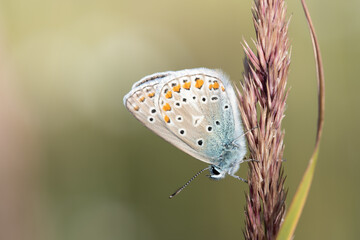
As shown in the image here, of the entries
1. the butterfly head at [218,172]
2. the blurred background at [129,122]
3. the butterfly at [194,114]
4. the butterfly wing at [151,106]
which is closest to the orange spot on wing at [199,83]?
the butterfly at [194,114]

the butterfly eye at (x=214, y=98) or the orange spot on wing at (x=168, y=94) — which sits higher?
the orange spot on wing at (x=168, y=94)

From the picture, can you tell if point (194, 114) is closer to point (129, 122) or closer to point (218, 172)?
point (218, 172)

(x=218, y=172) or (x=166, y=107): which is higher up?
(x=166, y=107)

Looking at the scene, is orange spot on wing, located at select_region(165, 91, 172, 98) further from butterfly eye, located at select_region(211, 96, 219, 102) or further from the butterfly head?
the butterfly head

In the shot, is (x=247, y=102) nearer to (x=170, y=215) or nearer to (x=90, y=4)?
(x=170, y=215)

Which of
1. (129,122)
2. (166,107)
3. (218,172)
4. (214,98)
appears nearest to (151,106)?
(166,107)

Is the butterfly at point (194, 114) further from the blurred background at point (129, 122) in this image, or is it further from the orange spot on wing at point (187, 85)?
the blurred background at point (129, 122)

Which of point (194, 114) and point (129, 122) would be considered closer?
point (194, 114)
